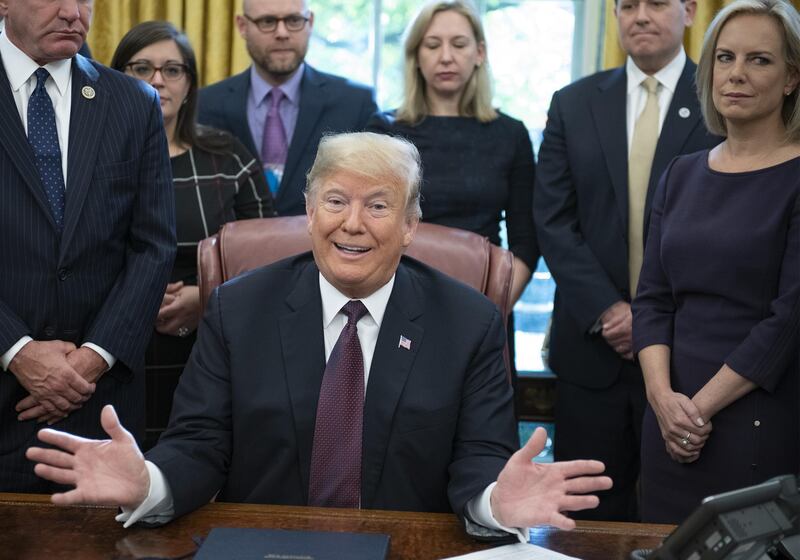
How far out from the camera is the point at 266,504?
2.04 meters

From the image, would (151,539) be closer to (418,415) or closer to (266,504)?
(266,504)

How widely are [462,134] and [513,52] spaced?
139cm

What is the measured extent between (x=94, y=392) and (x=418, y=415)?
0.89m

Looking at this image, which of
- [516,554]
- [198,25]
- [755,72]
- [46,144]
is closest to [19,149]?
[46,144]

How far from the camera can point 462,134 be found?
3.43 meters

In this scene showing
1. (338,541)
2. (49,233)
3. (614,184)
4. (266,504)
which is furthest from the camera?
(614,184)

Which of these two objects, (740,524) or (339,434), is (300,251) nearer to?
(339,434)

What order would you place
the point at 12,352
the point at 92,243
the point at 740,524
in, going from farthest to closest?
the point at 92,243 < the point at 12,352 < the point at 740,524

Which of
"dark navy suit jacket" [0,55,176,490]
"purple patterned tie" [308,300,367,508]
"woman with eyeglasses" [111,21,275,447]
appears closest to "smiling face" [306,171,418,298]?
"purple patterned tie" [308,300,367,508]

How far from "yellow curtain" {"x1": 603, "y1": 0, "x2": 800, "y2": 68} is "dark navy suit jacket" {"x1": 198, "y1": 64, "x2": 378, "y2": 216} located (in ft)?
3.86

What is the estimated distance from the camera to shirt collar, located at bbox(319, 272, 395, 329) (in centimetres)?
223

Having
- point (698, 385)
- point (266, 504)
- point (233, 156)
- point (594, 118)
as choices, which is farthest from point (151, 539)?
point (594, 118)

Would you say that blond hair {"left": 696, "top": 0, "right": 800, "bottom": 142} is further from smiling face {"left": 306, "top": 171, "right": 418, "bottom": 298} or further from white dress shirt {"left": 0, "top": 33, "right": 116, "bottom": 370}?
white dress shirt {"left": 0, "top": 33, "right": 116, "bottom": 370}

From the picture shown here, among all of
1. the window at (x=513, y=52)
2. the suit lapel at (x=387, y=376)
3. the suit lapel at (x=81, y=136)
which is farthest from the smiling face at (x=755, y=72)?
the window at (x=513, y=52)
